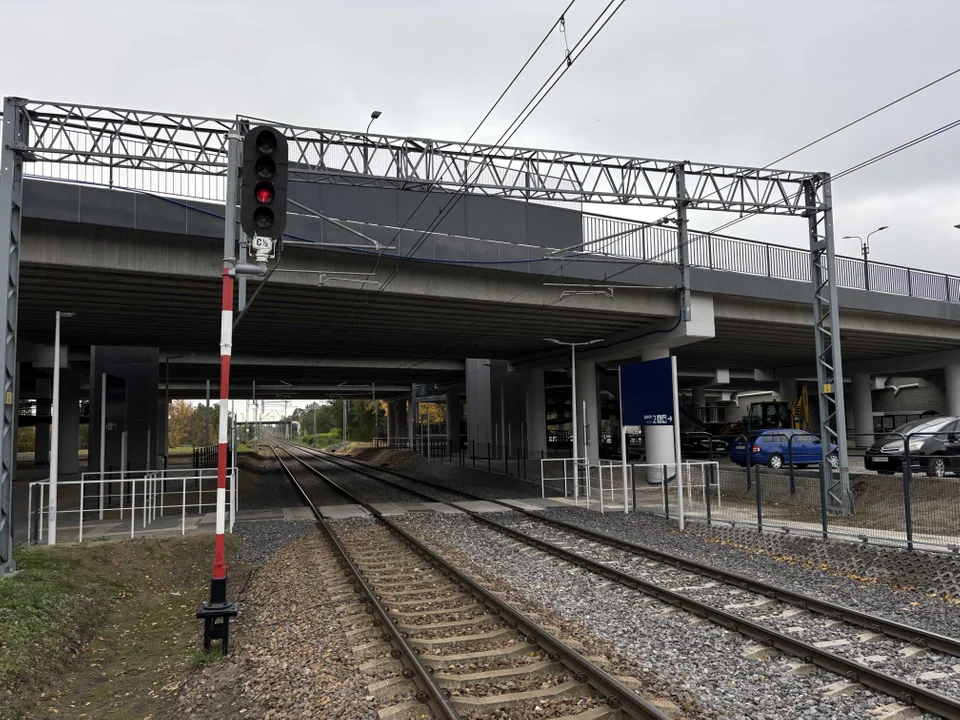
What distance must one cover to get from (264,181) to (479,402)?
111 feet

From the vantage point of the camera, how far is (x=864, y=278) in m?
27.0

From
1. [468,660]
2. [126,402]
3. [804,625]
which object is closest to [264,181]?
[468,660]

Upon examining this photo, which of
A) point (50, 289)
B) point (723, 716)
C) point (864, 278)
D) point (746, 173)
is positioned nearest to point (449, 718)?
point (723, 716)

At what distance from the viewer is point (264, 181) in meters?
8.06

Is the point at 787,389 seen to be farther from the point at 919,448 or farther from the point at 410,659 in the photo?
the point at 410,659

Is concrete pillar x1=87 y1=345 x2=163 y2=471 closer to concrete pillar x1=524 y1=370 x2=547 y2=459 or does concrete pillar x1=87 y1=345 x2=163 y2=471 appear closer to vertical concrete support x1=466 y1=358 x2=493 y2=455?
concrete pillar x1=524 y1=370 x2=547 y2=459

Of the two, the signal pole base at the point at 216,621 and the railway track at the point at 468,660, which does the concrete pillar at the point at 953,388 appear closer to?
the railway track at the point at 468,660

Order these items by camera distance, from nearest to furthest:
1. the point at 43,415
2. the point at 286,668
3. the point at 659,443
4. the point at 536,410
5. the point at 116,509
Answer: the point at 286,668, the point at 116,509, the point at 659,443, the point at 536,410, the point at 43,415

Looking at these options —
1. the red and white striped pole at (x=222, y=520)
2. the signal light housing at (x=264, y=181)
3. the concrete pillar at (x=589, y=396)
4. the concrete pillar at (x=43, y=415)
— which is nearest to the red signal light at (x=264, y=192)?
the signal light housing at (x=264, y=181)

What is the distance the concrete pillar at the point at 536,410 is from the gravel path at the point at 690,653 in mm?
24881

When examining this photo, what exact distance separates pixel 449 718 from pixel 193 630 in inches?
210

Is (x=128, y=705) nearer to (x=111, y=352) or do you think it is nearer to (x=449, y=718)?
(x=449, y=718)

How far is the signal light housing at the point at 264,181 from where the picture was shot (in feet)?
26.2

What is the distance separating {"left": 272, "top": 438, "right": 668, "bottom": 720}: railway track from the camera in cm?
568
